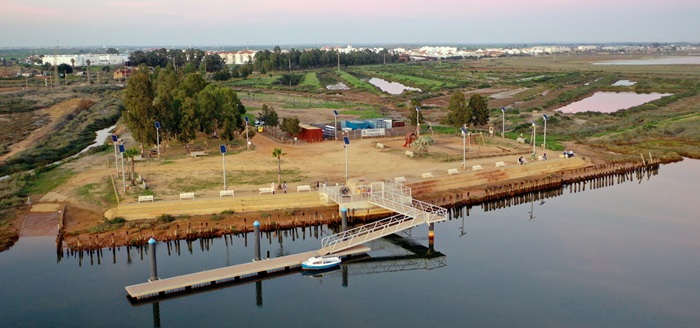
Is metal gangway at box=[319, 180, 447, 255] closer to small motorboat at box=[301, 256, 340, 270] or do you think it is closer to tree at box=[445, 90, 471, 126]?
small motorboat at box=[301, 256, 340, 270]

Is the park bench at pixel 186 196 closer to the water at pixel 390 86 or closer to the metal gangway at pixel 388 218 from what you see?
the metal gangway at pixel 388 218

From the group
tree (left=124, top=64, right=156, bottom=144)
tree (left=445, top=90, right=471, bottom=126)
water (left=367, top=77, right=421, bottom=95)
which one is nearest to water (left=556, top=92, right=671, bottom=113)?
water (left=367, top=77, right=421, bottom=95)

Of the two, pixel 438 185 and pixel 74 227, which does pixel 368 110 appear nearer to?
pixel 438 185

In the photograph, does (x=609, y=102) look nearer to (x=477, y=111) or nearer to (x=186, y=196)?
(x=477, y=111)

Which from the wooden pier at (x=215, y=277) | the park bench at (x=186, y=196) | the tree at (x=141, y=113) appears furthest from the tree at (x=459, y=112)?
the wooden pier at (x=215, y=277)

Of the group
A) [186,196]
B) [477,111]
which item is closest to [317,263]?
[186,196]

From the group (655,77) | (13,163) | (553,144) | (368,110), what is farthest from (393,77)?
(13,163)
